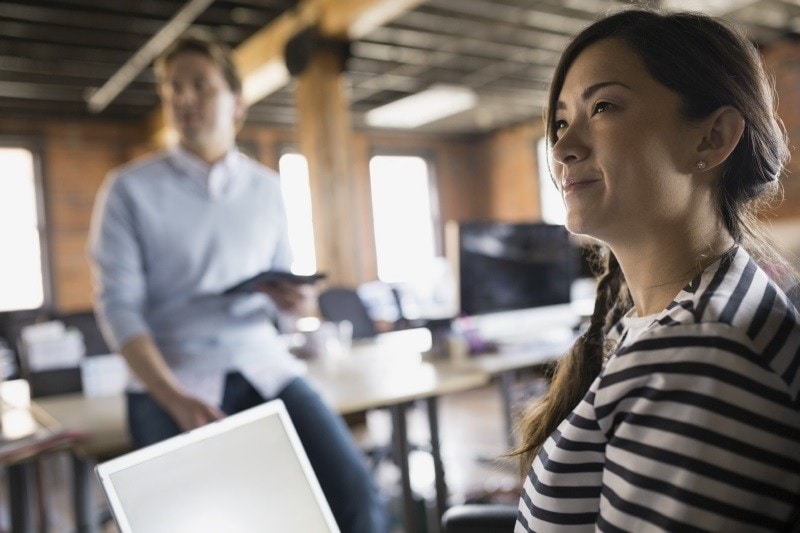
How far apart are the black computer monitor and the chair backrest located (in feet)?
6.22

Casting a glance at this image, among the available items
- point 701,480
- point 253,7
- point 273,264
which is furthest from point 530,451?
point 253,7

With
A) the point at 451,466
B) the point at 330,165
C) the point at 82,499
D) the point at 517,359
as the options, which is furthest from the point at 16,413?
the point at 330,165

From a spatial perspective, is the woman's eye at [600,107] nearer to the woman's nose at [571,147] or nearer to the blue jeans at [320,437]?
the woman's nose at [571,147]

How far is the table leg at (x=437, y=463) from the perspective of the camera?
2150 mm

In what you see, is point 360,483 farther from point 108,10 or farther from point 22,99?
point 22,99

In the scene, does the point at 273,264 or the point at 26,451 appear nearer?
the point at 26,451

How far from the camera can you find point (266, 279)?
5.49 ft

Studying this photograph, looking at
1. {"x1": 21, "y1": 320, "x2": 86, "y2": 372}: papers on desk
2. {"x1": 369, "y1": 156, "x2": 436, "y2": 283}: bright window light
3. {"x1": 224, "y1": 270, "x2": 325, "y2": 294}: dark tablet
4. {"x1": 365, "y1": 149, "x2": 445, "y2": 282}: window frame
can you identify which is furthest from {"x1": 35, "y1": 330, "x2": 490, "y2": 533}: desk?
{"x1": 365, "y1": 149, "x2": 445, "y2": 282}: window frame

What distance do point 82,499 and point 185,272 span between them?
2.12 ft

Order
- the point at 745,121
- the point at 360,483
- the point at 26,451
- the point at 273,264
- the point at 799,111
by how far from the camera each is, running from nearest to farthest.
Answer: the point at 745,121 → the point at 26,451 → the point at 360,483 → the point at 273,264 → the point at 799,111

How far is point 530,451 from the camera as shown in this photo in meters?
1.06

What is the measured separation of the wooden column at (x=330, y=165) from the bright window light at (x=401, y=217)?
455cm

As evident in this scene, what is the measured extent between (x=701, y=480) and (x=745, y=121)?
1.58 ft

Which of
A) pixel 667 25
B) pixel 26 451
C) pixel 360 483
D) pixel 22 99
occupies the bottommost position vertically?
pixel 360 483
